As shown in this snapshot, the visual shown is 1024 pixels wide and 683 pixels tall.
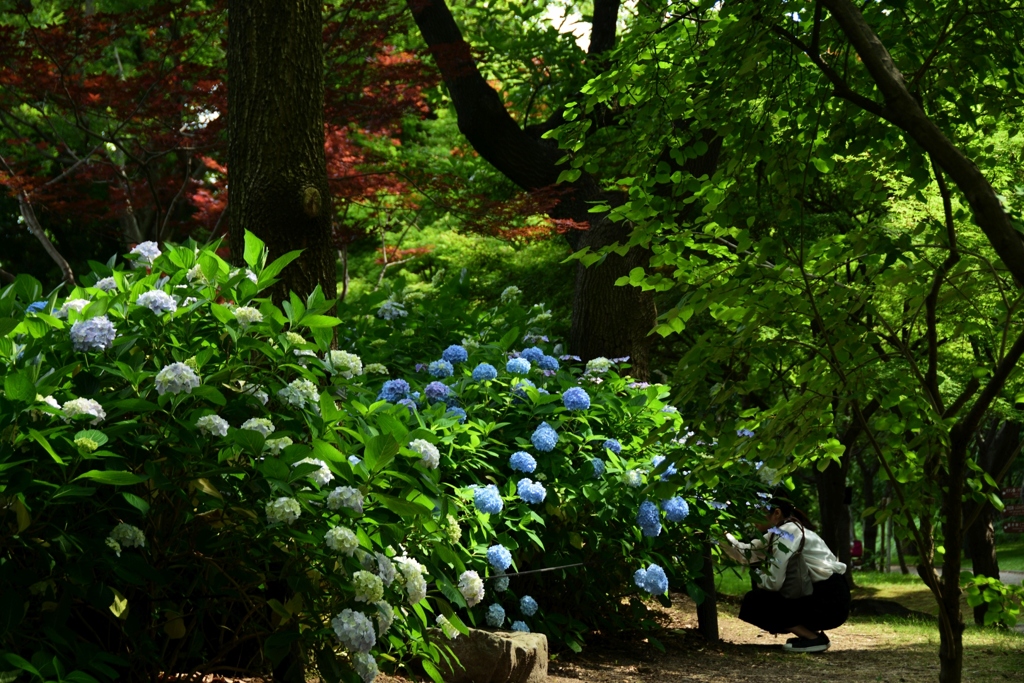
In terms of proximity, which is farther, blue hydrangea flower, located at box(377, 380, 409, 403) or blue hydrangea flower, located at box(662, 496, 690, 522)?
blue hydrangea flower, located at box(662, 496, 690, 522)

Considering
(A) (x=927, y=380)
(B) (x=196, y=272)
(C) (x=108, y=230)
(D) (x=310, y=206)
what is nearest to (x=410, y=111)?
(D) (x=310, y=206)

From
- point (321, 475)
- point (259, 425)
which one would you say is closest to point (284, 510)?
point (321, 475)

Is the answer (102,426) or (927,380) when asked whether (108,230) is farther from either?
(927,380)

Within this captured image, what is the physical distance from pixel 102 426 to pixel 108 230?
11038mm

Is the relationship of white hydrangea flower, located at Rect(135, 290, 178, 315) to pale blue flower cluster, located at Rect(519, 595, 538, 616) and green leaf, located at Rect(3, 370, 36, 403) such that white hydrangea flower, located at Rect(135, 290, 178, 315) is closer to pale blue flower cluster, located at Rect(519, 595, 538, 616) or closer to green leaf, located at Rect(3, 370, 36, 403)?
green leaf, located at Rect(3, 370, 36, 403)

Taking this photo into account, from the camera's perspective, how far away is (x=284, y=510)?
262cm

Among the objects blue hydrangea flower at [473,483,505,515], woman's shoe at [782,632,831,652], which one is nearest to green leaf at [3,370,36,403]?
blue hydrangea flower at [473,483,505,515]

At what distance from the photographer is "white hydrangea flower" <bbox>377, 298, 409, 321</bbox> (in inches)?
243

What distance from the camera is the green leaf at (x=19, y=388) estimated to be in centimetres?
242

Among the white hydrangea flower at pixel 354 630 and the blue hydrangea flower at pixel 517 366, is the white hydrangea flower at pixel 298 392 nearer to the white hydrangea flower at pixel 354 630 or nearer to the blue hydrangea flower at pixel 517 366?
the white hydrangea flower at pixel 354 630

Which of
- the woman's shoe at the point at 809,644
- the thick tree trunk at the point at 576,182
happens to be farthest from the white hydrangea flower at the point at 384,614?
the thick tree trunk at the point at 576,182

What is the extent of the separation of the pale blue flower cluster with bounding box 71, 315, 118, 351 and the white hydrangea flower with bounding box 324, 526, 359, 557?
0.84 metres

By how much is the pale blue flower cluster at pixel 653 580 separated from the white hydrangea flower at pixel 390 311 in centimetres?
229

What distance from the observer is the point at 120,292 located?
306 centimetres
